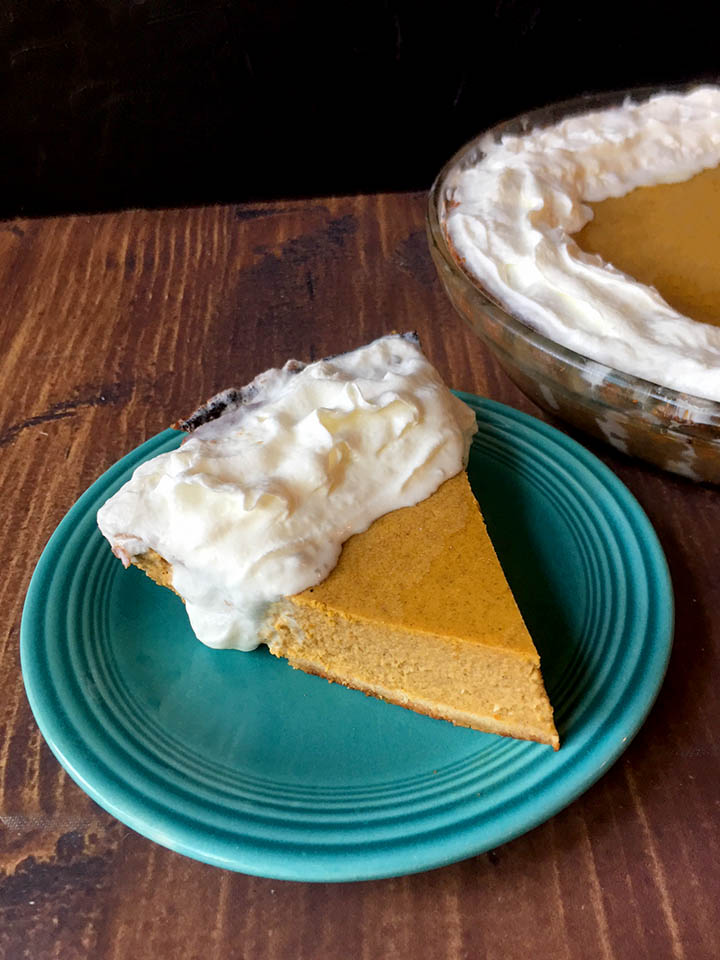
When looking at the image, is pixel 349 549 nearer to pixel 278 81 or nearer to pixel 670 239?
pixel 670 239

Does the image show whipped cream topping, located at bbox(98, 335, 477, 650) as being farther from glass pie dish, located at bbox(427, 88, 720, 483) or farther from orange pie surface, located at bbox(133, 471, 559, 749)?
glass pie dish, located at bbox(427, 88, 720, 483)

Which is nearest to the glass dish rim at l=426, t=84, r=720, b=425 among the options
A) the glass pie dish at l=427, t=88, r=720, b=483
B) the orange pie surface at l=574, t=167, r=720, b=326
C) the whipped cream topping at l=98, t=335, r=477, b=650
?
the glass pie dish at l=427, t=88, r=720, b=483

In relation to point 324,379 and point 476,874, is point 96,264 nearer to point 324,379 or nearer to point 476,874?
point 324,379

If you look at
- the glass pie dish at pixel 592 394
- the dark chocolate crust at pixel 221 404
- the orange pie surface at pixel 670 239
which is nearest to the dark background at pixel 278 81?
the orange pie surface at pixel 670 239

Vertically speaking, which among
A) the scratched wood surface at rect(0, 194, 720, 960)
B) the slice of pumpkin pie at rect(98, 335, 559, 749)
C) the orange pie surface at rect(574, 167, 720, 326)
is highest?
the orange pie surface at rect(574, 167, 720, 326)

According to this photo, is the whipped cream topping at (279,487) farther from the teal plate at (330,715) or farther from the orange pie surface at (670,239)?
the orange pie surface at (670,239)

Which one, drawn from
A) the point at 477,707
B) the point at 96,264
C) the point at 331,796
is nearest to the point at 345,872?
the point at 331,796

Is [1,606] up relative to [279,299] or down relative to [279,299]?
down
